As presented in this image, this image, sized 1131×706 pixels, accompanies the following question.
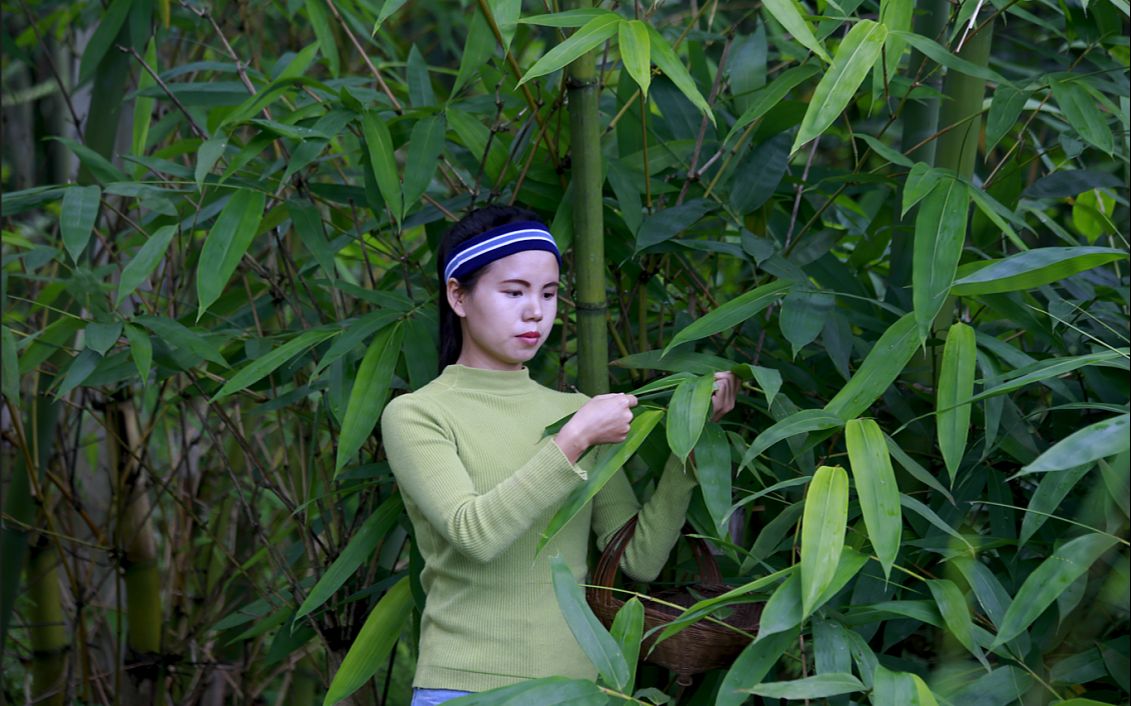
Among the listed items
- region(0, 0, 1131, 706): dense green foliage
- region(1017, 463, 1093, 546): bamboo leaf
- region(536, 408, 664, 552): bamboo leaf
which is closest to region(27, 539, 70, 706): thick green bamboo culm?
region(0, 0, 1131, 706): dense green foliage

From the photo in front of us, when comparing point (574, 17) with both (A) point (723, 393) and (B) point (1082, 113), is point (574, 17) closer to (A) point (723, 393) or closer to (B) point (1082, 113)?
(A) point (723, 393)

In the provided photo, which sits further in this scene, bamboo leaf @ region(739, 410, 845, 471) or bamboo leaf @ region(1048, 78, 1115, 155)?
bamboo leaf @ region(1048, 78, 1115, 155)

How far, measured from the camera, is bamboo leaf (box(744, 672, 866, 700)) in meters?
1.00

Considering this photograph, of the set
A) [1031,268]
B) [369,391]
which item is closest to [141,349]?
[369,391]

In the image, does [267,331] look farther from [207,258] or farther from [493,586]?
[493,586]

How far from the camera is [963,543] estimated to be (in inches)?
49.1

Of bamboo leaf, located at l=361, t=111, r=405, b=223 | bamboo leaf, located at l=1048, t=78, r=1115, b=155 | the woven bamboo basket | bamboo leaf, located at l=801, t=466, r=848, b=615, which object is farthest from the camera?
bamboo leaf, located at l=361, t=111, r=405, b=223

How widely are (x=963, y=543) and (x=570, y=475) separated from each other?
0.41 m

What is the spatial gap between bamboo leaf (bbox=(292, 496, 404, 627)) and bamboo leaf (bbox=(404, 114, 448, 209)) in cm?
37

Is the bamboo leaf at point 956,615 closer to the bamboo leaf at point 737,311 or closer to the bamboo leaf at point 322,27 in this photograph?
the bamboo leaf at point 737,311

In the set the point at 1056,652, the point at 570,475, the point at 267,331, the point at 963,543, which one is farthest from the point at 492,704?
the point at 267,331

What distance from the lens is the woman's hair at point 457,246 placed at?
4.51ft

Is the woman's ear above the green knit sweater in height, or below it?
above

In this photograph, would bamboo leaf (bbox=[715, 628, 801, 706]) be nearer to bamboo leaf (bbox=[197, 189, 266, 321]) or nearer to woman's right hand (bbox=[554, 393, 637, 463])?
woman's right hand (bbox=[554, 393, 637, 463])
